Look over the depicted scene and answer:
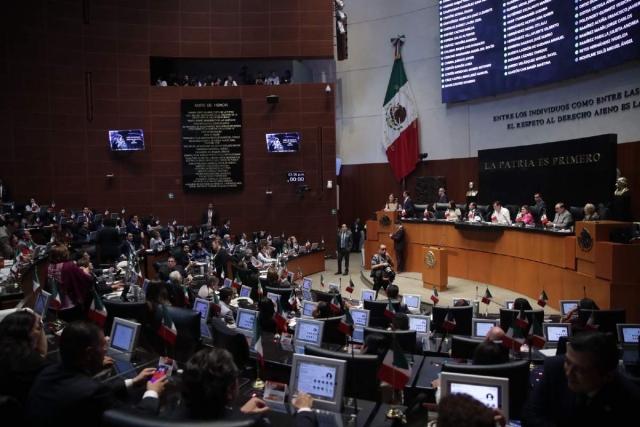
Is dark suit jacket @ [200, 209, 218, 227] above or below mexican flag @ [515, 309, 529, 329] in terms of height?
above

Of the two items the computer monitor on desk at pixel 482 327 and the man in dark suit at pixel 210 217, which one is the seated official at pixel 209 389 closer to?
the computer monitor on desk at pixel 482 327

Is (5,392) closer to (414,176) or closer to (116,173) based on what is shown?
(116,173)

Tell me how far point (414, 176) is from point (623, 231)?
11294mm

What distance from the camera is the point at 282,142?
1914 centimetres

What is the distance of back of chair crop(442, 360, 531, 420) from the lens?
3.22 metres

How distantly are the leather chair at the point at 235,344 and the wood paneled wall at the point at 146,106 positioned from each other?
15.3m

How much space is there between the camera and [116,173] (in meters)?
18.1

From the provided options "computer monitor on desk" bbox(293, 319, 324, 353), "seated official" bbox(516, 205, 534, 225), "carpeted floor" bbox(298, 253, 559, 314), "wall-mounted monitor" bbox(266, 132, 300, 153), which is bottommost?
"carpeted floor" bbox(298, 253, 559, 314)

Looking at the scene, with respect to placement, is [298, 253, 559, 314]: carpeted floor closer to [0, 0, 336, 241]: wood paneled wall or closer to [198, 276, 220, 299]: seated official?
[0, 0, 336, 241]: wood paneled wall

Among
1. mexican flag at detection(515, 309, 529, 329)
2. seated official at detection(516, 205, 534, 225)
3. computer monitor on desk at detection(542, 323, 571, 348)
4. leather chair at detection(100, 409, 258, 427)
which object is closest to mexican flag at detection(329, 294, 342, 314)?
mexican flag at detection(515, 309, 529, 329)

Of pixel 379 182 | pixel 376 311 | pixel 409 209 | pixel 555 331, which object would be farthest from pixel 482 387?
pixel 379 182

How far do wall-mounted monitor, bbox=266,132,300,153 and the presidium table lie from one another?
15.9 ft

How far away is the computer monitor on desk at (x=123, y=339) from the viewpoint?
4.07 metres

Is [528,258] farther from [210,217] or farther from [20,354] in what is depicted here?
[210,217]
